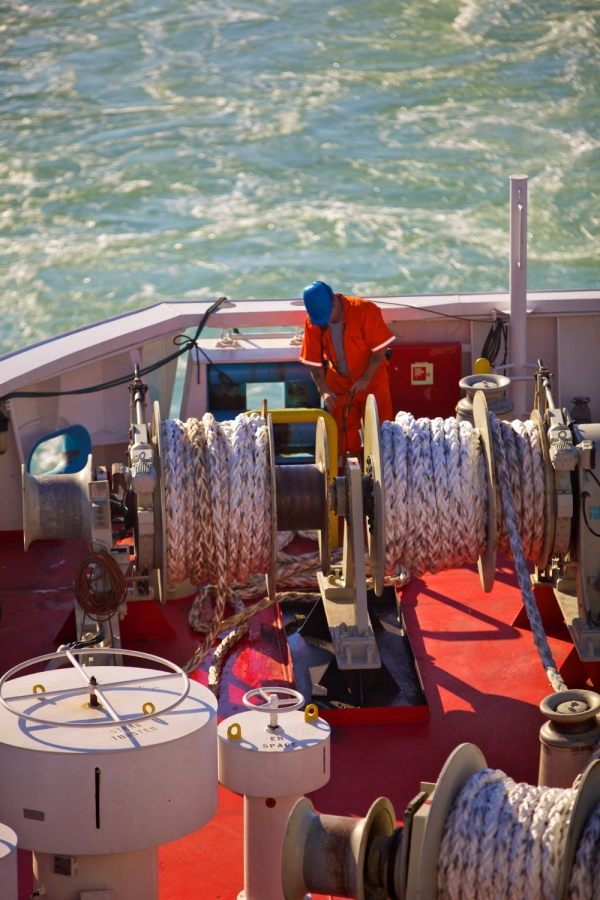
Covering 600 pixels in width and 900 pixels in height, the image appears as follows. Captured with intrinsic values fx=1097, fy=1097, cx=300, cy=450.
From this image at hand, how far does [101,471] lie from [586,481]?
196 centimetres

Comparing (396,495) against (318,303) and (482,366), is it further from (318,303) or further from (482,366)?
(482,366)

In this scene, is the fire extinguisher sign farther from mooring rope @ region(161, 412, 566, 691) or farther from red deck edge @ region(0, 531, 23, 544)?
red deck edge @ region(0, 531, 23, 544)

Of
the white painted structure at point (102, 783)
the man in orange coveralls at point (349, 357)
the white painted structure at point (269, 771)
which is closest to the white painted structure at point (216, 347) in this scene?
the man in orange coveralls at point (349, 357)

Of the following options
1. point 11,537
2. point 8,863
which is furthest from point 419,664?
point 8,863

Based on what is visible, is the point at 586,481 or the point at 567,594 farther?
the point at 567,594

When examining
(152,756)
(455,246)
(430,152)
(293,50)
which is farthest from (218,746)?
(293,50)

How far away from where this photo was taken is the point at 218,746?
10.6 ft

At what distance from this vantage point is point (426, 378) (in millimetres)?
6777

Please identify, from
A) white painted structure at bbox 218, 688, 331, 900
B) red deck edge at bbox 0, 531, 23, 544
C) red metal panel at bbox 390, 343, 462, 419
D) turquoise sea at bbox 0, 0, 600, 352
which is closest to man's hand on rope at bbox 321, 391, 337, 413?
red metal panel at bbox 390, 343, 462, 419

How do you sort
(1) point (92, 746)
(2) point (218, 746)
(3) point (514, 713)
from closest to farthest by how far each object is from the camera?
(1) point (92, 746) → (2) point (218, 746) → (3) point (514, 713)

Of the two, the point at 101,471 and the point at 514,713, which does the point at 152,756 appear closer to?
the point at 101,471

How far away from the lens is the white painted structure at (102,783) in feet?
8.57

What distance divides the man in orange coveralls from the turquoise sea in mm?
10243

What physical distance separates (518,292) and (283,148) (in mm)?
13357
